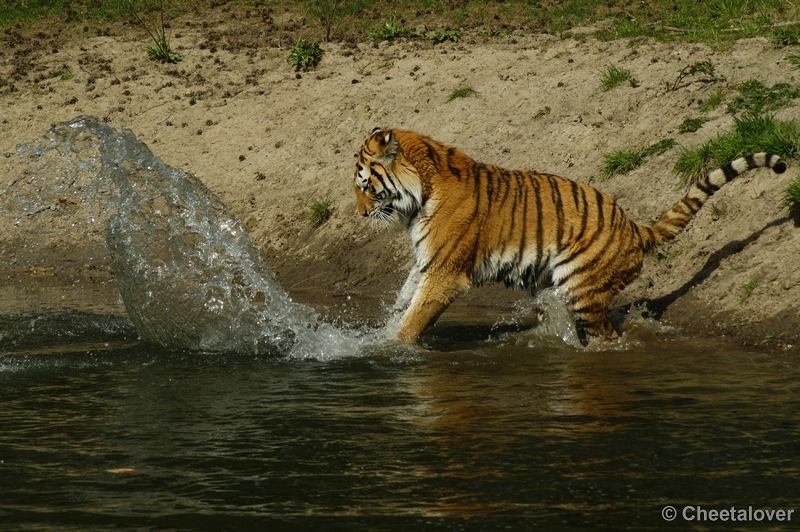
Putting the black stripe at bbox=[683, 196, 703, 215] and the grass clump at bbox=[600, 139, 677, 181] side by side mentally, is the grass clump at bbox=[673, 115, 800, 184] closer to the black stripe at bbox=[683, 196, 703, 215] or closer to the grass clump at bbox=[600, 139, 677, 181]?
the grass clump at bbox=[600, 139, 677, 181]

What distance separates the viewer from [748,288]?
629cm

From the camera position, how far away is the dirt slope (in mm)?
6797

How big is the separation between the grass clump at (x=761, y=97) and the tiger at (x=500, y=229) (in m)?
2.07

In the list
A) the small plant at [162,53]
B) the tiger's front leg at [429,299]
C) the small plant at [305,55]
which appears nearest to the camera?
the tiger's front leg at [429,299]

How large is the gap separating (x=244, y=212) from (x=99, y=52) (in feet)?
14.5

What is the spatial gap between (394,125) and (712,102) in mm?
3322

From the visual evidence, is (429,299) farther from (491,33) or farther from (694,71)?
(491,33)

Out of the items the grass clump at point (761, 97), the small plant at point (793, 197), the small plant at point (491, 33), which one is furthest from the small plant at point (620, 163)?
the small plant at point (491, 33)

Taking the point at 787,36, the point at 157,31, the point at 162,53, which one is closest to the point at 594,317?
the point at 787,36

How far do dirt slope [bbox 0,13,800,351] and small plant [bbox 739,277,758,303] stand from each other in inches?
1.2

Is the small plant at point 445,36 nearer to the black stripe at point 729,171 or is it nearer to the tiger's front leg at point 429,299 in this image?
the black stripe at point 729,171

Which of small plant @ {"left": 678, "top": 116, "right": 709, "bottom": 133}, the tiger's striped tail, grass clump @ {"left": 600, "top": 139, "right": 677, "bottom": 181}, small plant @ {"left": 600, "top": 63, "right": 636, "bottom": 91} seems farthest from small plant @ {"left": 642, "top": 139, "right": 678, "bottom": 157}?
the tiger's striped tail

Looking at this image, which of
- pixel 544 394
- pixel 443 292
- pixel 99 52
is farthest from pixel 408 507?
pixel 99 52

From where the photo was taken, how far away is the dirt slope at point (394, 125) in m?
6.80
